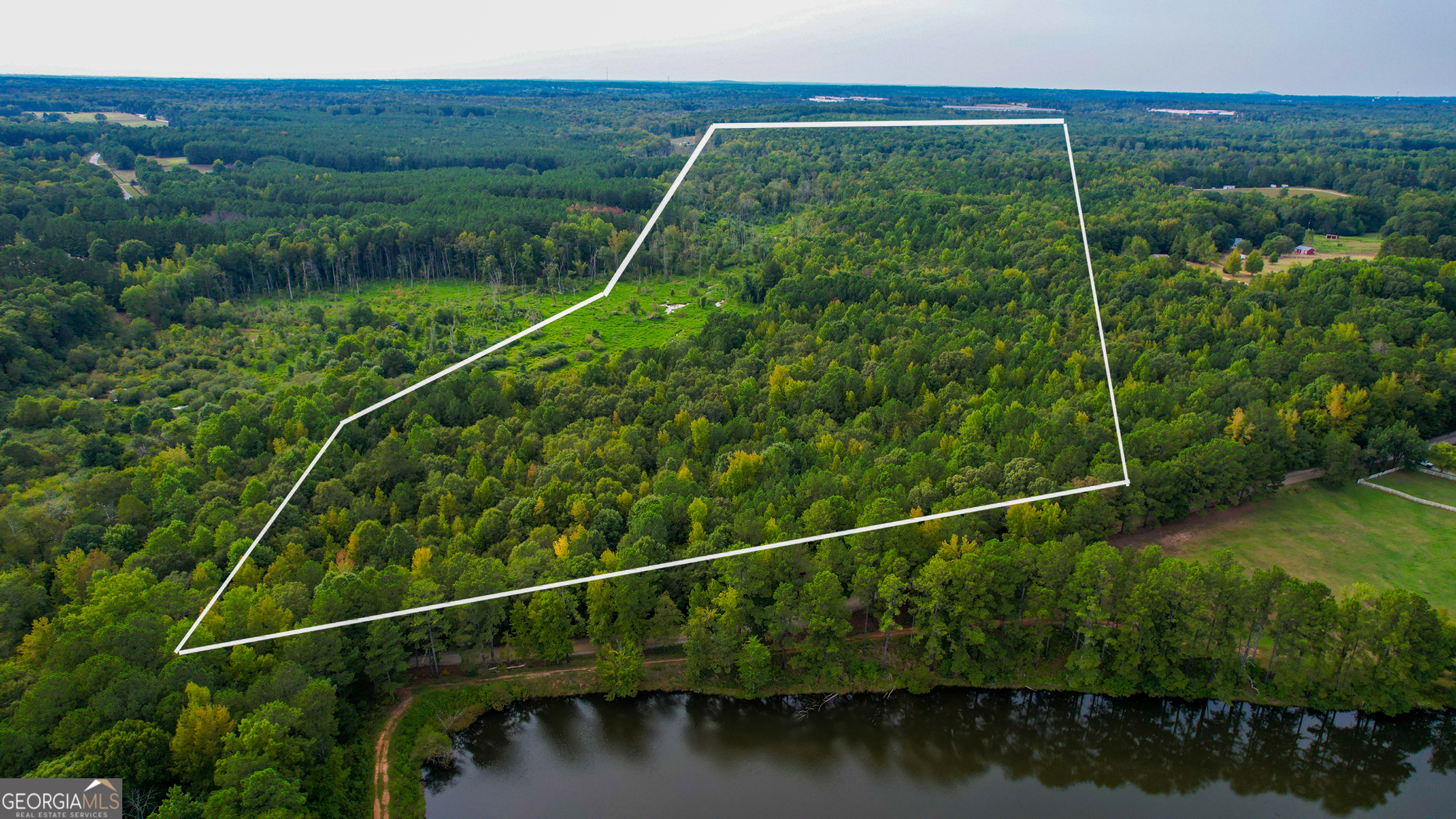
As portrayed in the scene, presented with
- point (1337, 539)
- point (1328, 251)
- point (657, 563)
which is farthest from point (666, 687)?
point (1328, 251)

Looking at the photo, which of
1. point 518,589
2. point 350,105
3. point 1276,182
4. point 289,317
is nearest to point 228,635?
point 518,589

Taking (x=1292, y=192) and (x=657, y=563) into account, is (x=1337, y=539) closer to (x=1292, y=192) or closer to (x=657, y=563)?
(x=657, y=563)

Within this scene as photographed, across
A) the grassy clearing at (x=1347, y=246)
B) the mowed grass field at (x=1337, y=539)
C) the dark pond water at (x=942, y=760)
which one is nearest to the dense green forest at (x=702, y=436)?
the dark pond water at (x=942, y=760)

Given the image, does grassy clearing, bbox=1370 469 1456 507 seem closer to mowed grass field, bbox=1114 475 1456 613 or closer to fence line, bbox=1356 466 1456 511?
fence line, bbox=1356 466 1456 511

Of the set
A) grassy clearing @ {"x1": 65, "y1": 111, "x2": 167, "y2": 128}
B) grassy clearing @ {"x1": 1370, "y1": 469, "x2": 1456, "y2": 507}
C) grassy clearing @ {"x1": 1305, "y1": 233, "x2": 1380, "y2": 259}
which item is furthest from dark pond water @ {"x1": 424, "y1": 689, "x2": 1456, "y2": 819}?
grassy clearing @ {"x1": 65, "y1": 111, "x2": 167, "y2": 128}

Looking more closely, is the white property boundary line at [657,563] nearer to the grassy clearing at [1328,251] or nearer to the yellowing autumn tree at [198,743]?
the yellowing autumn tree at [198,743]

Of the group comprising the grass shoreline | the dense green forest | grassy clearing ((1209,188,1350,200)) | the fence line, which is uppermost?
grassy clearing ((1209,188,1350,200))

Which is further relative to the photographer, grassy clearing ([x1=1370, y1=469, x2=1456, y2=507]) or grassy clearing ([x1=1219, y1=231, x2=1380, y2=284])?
grassy clearing ([x1=1219, y1=231, x2=1380, y2=284])
